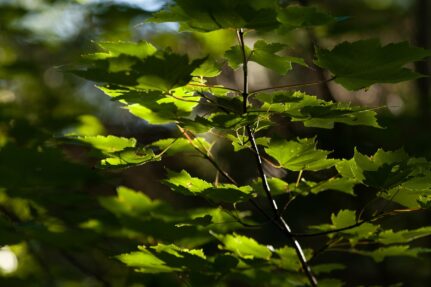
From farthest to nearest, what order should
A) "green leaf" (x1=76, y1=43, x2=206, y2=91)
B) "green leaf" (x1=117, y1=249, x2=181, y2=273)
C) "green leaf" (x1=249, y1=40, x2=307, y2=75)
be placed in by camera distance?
"green leaf" (x1=117, y1=249, x2=181, y2=273)
"green leaf" (x1=249, y1=40, x2=307, y2=75)
"green leaf" (x1=76, y1=43, x2=206, y2=91)

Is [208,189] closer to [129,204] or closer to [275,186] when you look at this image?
[275,186]

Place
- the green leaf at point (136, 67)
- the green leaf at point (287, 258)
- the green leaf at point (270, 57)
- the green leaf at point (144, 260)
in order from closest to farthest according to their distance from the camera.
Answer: the green leaf at point (136, 67), the green leaf at point (270, 57), the green leaf at point (144, 260), the green leaf at point (287, 258)

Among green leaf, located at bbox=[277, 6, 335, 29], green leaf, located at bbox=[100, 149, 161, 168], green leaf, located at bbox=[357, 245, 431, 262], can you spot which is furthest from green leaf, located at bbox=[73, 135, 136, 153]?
green leaf, located at bbox=[357, 245, 431, 262]

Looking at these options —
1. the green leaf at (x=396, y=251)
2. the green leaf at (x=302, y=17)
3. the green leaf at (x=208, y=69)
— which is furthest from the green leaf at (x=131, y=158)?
the green leaf at (x=396, y=251)

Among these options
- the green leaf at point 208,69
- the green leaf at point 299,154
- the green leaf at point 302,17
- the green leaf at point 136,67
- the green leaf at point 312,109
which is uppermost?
the green leaf at point 302,17

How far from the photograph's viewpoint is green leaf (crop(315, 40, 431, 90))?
2.30 ft

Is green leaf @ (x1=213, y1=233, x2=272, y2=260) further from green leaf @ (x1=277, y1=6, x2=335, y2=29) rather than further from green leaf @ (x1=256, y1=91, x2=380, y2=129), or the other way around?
green leaf @ (x1=277, y1=6, x2=335, y2=29)

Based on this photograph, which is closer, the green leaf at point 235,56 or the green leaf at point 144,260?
the green leaf at point 235,56

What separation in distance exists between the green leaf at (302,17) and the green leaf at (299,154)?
0.19 m

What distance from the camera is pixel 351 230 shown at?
941mm

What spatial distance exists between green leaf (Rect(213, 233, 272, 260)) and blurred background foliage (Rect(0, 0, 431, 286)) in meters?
0.19

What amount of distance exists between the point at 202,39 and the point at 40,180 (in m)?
0.91

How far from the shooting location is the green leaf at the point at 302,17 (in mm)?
728

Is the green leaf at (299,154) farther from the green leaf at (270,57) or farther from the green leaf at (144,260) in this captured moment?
the green leaf at (144,260)
